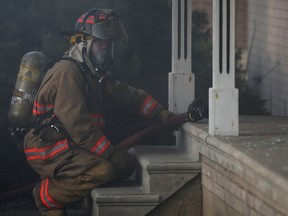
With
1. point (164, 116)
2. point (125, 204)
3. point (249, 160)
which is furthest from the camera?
point (164, 116)

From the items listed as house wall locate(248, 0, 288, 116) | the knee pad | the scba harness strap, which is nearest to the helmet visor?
the scba harness strap

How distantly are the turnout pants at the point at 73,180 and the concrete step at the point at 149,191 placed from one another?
0.12m

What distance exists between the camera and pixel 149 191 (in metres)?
7.84

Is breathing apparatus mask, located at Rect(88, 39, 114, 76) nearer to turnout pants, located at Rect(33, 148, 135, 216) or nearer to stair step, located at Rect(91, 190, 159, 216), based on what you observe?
turnout pants, located at Rect(33, 148, 135, 216)

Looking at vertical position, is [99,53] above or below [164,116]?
above

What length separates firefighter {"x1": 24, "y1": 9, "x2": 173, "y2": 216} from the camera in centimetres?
791

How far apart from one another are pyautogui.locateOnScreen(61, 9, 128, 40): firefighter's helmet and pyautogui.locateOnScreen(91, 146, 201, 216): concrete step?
4.03ft

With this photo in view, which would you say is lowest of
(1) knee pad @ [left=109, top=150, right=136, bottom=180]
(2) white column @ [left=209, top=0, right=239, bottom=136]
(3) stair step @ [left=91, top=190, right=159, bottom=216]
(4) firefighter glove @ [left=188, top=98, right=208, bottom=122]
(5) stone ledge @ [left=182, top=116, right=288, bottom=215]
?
(3) stair step @ [left=91, top=190, right=159, bottom=216]

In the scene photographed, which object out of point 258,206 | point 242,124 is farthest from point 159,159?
point 258,206

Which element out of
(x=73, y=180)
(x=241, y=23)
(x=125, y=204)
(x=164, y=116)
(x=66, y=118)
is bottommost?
(x=125, y=204)

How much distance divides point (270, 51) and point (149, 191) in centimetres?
445

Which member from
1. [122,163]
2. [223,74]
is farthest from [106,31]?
[223,74]

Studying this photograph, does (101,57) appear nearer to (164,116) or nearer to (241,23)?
(164,116)

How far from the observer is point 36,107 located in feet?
26.9
